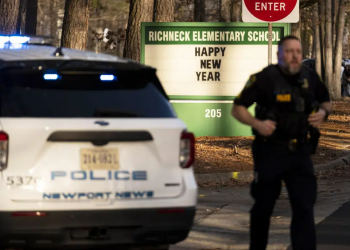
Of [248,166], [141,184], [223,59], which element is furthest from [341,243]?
[223,59]

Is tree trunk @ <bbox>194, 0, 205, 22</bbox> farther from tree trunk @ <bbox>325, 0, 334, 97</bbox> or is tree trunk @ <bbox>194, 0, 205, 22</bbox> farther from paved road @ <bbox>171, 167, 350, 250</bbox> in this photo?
paved road @ <bbox>171, 167, 350, 250</bbox>

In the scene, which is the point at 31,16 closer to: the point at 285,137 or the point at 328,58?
the point at 328,58

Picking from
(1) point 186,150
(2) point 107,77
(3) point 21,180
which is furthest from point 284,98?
(3) point 21,180

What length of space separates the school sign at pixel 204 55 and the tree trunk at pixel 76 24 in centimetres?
297

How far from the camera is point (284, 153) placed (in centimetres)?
629

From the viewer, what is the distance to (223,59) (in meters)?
15.8

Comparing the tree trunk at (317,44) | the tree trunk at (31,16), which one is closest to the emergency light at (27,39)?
the tree trunk at (31,16)

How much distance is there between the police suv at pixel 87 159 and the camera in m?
5.85

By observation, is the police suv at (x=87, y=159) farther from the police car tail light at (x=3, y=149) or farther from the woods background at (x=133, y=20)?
the woods background at (x=133, y=20)

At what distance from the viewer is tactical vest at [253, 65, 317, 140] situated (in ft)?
20.6

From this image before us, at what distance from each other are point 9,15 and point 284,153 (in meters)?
15.3

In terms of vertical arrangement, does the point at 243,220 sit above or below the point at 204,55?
below

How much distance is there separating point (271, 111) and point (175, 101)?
9748 mm

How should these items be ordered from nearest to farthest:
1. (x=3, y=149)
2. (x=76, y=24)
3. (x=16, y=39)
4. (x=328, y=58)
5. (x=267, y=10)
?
(x=3, y=149) → (x=16, y=39) → (x=267, y=10) → (x=76, y=24) → (x=328, y=58)
